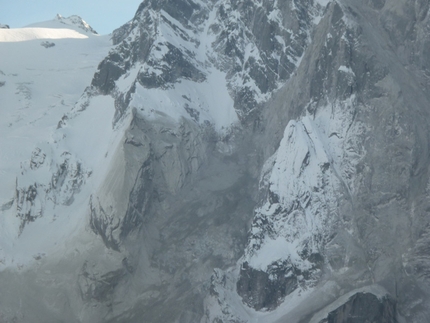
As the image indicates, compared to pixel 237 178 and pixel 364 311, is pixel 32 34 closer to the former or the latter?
pixel 237 178

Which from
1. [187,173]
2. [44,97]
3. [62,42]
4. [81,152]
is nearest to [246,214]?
[187,173]

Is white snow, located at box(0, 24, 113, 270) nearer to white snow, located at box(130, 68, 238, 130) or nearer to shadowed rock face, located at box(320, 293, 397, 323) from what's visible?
white snow, located at box(130, 68, 238, 130)

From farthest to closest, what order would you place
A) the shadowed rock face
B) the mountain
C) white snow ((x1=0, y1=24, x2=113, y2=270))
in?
white snow ((x1=0, y1=24, x2=113, y2=270))
the mountain
the shadowed rock face

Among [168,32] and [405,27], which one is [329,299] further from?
[168,32]

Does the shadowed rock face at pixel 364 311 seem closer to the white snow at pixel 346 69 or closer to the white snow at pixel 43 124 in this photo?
the white snow at pixel 346 69

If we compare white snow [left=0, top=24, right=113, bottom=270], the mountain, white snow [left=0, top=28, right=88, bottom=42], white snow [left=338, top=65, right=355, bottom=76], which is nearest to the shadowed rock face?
the mountain

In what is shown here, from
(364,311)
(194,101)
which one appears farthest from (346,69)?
(364,311)

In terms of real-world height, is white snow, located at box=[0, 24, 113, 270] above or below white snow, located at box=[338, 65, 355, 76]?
below
